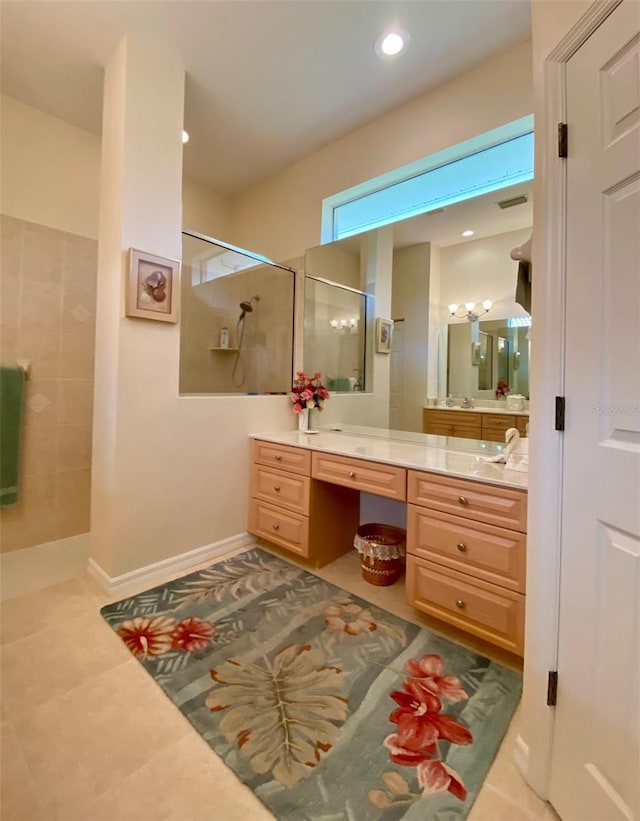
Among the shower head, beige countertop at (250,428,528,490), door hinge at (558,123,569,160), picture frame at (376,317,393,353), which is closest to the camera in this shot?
door hinge at (558,123,569,160)

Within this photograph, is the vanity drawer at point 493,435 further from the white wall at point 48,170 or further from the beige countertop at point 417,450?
the white wall at point 48,170

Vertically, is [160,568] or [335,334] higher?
[335,334]

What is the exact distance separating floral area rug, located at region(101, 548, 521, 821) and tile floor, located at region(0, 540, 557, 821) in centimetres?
5

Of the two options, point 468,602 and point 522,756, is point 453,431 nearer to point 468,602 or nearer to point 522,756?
point 468,602

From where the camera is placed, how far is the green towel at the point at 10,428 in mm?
2227

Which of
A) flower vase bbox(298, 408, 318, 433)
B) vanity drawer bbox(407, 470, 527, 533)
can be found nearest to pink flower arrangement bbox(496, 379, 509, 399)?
vanity drawer bbox(407, 470, 527, 533)

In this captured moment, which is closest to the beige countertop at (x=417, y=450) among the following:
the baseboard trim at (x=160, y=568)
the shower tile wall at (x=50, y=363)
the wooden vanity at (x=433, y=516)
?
the wooden vanity at (x=433, y=516)

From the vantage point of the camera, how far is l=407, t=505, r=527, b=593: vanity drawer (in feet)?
4.72

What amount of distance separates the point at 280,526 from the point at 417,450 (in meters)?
1.03

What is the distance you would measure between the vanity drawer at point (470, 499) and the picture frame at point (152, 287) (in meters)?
1.65

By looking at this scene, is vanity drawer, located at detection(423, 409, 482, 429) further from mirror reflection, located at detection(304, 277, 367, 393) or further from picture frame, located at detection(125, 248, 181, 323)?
picture frame, located at detection(125, 248, 181, 323)

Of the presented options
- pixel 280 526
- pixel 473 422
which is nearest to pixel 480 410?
pixel 473 422

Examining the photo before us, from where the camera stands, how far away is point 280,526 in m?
2.36

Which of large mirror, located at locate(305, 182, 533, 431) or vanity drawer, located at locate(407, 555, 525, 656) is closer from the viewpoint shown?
vanity drawer, located at locate(407, 555, 525, 656)
